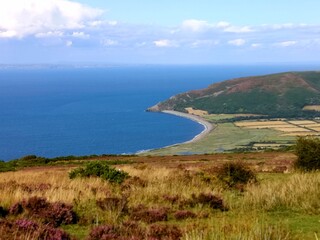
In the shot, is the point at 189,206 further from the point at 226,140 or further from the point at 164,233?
the point at 226,140

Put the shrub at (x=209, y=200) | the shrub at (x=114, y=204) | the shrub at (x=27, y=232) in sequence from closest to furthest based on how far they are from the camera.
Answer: the shrub at (x=27, y=232), the shrub at (x=114, y=204), the shrub at (x=209, y=200)

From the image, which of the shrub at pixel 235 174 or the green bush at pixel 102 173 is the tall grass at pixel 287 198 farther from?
the green bush at pixel 102 173

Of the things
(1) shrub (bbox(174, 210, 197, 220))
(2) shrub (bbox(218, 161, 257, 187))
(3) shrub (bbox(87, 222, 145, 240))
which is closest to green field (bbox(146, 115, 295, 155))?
(2) shrub (bbox(218, 161, 257, 187))

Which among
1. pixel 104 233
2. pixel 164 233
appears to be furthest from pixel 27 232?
pixel 164 233

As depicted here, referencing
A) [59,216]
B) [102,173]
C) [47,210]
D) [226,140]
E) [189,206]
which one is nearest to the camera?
[59,216]

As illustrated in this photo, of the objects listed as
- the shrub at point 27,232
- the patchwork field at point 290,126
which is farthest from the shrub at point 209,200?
the patchwork field at point 290,126

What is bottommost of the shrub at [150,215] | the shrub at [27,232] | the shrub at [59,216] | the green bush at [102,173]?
the green bush at [102,173]

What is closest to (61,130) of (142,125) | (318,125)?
(142,125)
